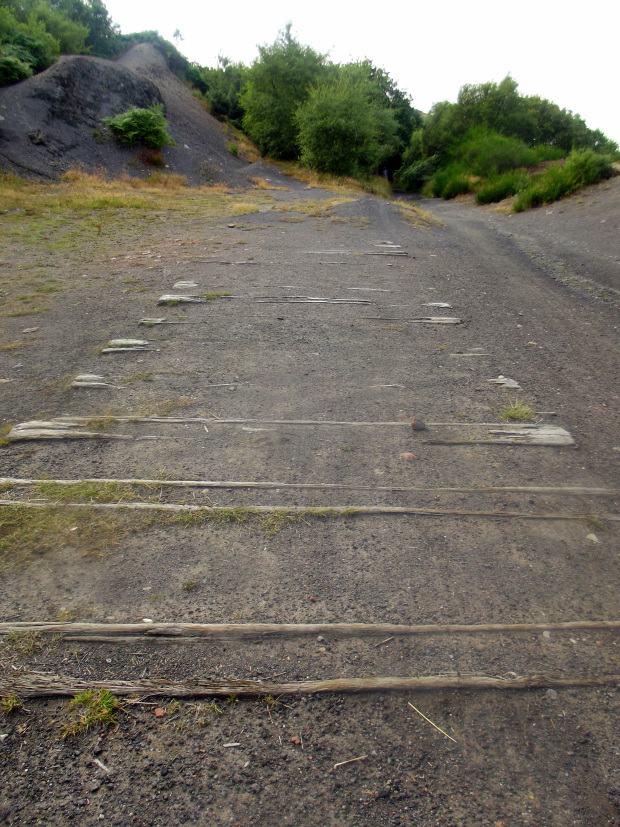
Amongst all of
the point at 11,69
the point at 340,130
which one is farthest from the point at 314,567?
the point at 11,69

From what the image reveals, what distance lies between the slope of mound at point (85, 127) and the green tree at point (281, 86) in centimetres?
369

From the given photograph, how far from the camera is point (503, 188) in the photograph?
→ 19.8 meters

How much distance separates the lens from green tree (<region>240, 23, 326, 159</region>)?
1123 inches

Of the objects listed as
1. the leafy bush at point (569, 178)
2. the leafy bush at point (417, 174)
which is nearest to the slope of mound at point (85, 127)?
the leafy bush at point (569, 178)

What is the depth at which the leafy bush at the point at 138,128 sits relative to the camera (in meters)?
20.0

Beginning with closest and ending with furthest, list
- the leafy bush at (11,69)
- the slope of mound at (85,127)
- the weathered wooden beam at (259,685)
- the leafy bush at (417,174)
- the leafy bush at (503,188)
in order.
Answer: the weathered wooden beam at (259,685) → the slope of mound at (85,127) → the leafy bush at (11,69) → the leafy bush at (503,188) → the leafy bush at (417,174)

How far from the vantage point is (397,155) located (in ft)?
Answer: 122

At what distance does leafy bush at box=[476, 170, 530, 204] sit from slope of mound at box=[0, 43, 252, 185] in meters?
10.3

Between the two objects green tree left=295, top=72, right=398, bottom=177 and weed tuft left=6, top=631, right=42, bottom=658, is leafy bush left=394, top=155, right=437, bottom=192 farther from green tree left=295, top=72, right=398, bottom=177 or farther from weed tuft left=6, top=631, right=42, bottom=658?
weed tuft left=6, top=631, right=42, bottom=658

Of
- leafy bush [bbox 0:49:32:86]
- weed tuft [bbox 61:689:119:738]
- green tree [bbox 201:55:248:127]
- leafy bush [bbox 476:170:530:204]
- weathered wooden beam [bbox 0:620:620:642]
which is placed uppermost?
green tree [bbox 201:55:248:127]

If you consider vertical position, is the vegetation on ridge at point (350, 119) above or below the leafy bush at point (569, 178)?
above

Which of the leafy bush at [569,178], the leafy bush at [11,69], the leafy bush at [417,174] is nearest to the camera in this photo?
the leafy bush at [569,178]

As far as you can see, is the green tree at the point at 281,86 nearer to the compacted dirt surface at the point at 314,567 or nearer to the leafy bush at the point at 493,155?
the leafy bush at the point at 493,155

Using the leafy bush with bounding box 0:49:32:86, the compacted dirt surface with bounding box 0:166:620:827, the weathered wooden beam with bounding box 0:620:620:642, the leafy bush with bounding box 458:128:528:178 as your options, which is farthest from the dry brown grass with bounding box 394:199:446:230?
the leafy bush with bounding box 0:49:32:86
